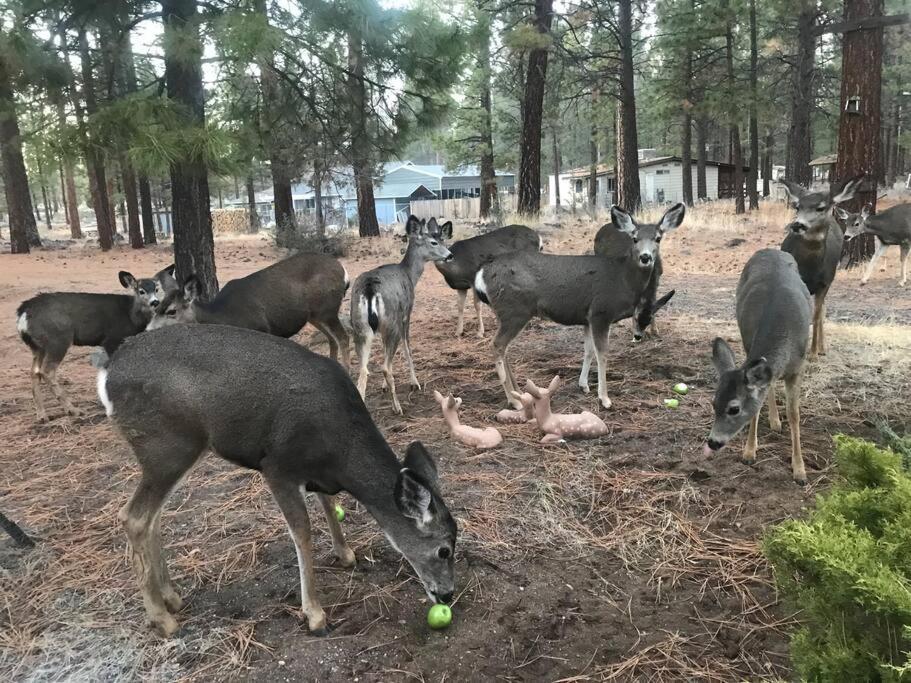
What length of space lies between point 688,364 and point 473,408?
247 cm

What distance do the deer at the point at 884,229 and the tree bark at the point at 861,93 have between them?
2.04ft

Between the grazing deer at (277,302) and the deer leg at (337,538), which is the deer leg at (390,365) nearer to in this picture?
the grazing deer at (277,302)

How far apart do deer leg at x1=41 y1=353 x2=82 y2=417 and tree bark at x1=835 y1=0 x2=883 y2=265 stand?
11968mm

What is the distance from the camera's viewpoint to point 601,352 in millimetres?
6438

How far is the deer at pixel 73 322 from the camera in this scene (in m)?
6.77

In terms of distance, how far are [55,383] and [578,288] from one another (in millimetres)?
5298

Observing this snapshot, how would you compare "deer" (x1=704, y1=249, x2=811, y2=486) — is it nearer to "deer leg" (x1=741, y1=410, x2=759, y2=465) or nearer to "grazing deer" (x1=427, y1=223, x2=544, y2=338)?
"deer leg" (x1=741, y1=410, x2=759, y2=465)

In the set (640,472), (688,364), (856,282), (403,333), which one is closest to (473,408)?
(403,333)

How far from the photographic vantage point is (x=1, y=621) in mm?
3412

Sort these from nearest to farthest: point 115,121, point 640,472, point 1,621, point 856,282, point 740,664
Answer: point 740,664, point 1,621, point 640,472, point 115,121, point 856,282

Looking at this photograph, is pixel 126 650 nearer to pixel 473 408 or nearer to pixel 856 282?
pixel 473 408

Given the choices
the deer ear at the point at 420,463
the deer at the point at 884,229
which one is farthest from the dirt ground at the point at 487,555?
the deer at the point at 884,229

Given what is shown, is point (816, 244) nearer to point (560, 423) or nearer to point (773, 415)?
point (773, 415)

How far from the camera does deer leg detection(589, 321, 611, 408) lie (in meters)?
6.23
